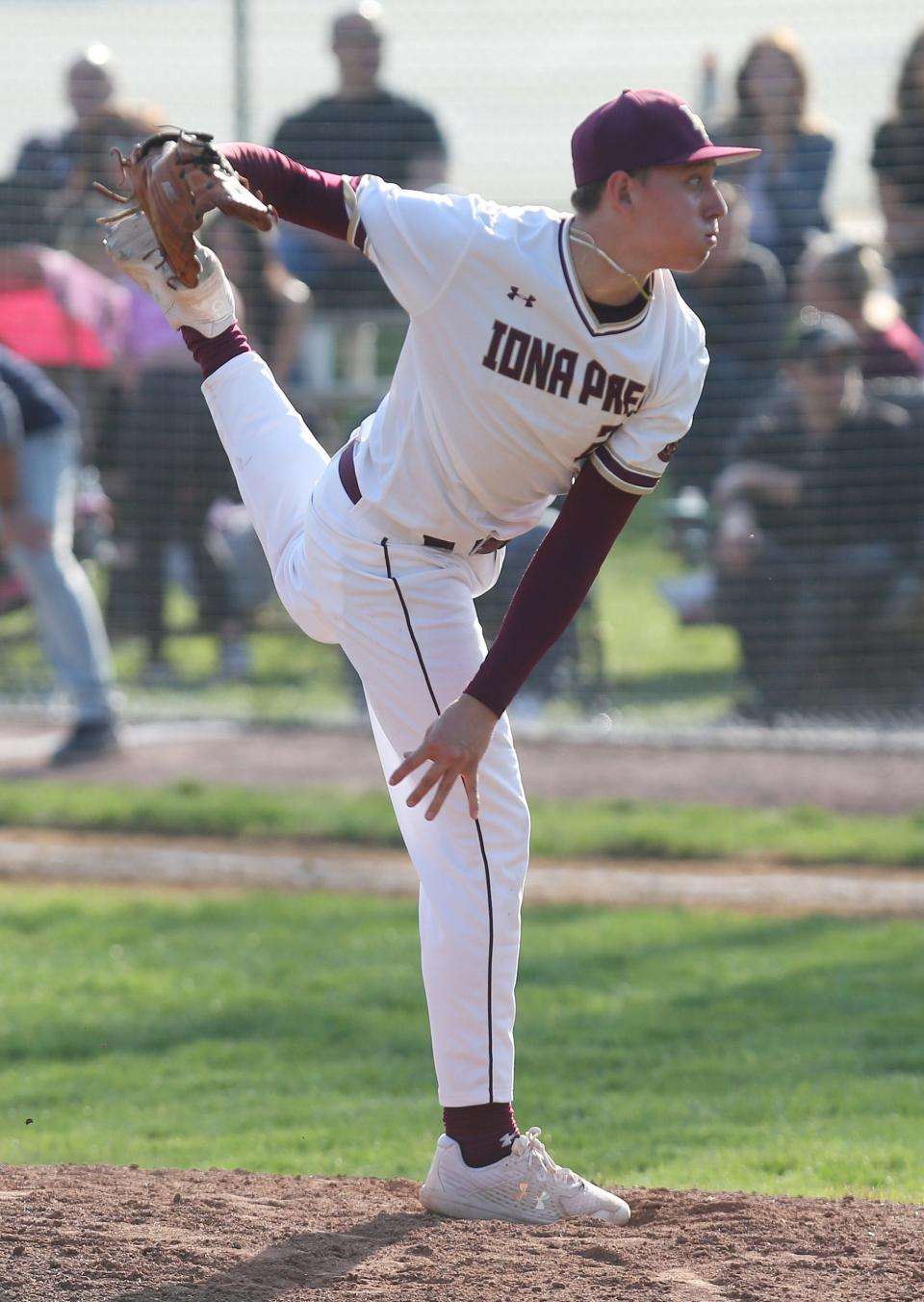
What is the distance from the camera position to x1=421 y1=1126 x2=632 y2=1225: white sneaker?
354cm

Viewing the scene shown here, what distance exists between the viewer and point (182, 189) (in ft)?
11.4

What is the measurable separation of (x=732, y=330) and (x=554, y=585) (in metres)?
6.56

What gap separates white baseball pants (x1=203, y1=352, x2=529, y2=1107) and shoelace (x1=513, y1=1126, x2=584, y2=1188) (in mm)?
94

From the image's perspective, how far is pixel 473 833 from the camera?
3.56m

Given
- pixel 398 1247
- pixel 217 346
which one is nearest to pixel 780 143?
pixel 217 346

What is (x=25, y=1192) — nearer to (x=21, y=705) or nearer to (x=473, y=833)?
(x=473, y=833)

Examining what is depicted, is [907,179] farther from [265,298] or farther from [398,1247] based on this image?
[398,1247]

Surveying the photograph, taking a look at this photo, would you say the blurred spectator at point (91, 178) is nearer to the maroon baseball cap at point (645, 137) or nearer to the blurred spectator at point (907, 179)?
the blurred spectator at point (907, 179)

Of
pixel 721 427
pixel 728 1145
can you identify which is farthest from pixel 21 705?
pixel 728 1145

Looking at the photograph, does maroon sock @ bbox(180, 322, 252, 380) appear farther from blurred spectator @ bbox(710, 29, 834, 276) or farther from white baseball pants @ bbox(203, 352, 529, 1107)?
blurred spectator @ bbox(710, 29, 834, 276)

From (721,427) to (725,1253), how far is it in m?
6.95

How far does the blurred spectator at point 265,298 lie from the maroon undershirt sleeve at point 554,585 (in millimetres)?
7188

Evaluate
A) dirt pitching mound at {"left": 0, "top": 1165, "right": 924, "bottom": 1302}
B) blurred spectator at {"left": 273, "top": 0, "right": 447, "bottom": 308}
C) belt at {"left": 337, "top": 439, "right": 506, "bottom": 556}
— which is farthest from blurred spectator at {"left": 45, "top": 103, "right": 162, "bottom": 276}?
dirt pitching mound at {"left": 0, "top": 1165, "right": 924, "bottom": 1302}

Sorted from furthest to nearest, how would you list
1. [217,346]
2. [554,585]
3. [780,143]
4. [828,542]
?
[780,143] → [828,542] → [217,346] → [554,585]
